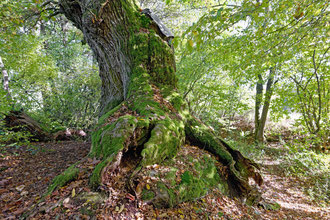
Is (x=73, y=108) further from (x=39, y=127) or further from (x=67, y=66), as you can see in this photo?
(x=67, y=66)

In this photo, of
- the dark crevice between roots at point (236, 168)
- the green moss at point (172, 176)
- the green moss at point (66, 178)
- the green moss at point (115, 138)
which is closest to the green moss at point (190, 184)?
the green moss at point (172, 176)

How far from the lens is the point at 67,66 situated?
34.1 feet

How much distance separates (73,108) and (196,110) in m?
7.58

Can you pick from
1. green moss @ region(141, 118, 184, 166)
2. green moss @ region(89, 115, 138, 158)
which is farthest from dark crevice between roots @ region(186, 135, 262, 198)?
A: green moss @ region(89, 115, 138, 158)

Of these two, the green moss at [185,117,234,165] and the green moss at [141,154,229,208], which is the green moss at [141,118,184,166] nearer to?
the green moss at [141,154,229,208]

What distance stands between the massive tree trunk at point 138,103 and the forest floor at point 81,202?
0.68 ft

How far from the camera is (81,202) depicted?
1.89m

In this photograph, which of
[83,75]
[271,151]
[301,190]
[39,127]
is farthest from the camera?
[271,151]

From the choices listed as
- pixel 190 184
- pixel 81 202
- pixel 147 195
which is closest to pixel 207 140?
pixel 190 184

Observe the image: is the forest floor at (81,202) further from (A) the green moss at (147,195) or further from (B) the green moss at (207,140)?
(B) the green moss at (207,140)

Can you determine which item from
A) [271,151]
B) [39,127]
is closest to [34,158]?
[39,127]

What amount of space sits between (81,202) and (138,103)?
2.10m

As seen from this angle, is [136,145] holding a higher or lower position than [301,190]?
higher

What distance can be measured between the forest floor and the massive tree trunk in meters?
0.21
